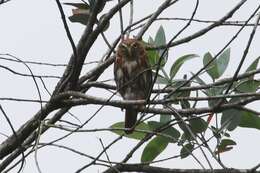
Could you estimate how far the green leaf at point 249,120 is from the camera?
2586 mm

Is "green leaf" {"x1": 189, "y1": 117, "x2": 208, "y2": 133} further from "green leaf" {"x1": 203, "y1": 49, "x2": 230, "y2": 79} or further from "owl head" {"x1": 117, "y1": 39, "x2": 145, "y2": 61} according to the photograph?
"owl head" {"x1": 117, "y1": 39, "x2": 145, "y2": 61}

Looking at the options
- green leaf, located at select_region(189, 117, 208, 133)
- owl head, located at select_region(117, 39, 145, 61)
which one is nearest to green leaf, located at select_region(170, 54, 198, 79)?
green leaf, located at select_region(189, 117, 208, 133)

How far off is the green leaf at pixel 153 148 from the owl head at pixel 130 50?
4.05 ft

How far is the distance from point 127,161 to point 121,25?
840 millimetres

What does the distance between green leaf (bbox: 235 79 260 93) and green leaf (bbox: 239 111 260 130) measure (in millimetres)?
98

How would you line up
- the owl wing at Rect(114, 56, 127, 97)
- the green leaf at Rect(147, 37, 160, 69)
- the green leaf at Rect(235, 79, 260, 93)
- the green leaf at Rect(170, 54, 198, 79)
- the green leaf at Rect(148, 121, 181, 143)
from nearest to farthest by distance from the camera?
the green leaf at Rect(235, 79, 260, 93) < the green leaf at Rect(148, 121, 181, 143) < the green leaf at Rect(170, 54, 198, 79) < the green leaf at Rect(147, 37, 160, 69) < the owl wing at Rect(114, 56, 127, 97)

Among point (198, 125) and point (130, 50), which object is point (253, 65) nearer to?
point (198, 125)

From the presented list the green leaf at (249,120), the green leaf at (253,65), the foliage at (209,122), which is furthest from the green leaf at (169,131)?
the green leaf at (253,65)

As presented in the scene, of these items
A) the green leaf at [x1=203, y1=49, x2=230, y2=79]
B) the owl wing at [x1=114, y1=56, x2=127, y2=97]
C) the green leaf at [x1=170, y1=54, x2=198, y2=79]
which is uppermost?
the owl wing at [x1=114, y1=56, x2=127, y2=97]

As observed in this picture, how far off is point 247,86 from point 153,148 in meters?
0.47

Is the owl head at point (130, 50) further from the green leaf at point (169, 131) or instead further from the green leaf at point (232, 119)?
the green leaf at point (232, 119)

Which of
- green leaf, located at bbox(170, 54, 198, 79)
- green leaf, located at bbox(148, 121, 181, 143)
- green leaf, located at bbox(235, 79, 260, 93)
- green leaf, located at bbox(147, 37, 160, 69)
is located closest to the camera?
green leaf, located at bbox(235, 79, 260, 93)

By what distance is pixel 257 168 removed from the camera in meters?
2.25

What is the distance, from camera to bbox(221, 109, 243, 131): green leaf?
2.58m
